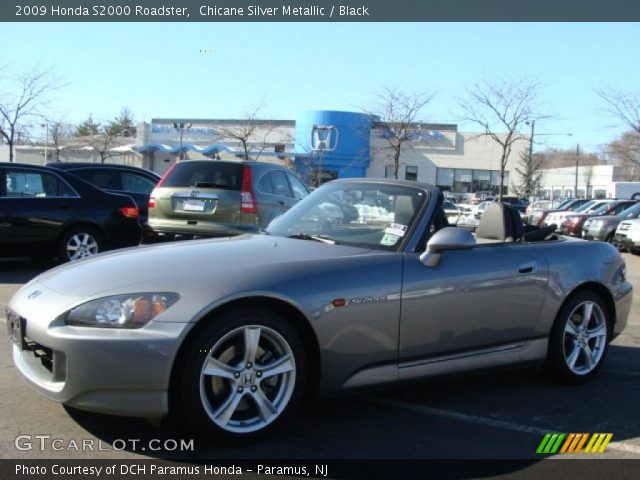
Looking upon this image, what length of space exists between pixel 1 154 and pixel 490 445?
64732mm

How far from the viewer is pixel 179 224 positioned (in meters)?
9.12

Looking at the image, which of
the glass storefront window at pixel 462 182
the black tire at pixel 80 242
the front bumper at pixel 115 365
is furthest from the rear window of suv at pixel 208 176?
the glass storefront window at pixel 462 182

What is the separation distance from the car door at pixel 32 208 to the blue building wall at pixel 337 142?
38709 millimetres

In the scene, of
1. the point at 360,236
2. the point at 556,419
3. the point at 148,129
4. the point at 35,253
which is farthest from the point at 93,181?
the point at 148,129

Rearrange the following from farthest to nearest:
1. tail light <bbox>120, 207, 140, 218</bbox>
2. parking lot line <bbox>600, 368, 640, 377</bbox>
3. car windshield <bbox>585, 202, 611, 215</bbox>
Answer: car windshield <bbox>585, 202, 611, 215</bbox> < tail light <bbox>120, 207, 140, 218</bbox> < parking lot line <bbox>600, 368, 640, 377</bbox>

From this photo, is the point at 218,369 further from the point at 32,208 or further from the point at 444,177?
the point at 444,177

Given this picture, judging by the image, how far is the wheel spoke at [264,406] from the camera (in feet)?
10.9

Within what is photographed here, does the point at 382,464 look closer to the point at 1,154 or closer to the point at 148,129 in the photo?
the point at 148,129

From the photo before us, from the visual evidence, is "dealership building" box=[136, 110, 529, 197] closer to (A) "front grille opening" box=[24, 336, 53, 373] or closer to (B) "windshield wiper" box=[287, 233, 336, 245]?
(B) "windshield wiper" box=[287, 233, 336, 245]

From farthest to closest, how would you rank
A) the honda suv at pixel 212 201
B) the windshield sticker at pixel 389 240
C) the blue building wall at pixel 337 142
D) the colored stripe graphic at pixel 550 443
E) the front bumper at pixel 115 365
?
the blue building wall at pixel 337 142
the honda suv at pixel 212 201
the windshield sticker at pixel 389 240
the colored stripe graphic at pixel 550 443
the front bumper at pixel 115 365

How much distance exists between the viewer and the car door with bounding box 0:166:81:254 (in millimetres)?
8625

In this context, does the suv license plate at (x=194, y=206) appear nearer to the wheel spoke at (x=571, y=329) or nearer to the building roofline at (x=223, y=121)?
the wheel spoke at (x=571, y=329)

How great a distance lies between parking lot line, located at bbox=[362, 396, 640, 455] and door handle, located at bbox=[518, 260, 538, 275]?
105cm

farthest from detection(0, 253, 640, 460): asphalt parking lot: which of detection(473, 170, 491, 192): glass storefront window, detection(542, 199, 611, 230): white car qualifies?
detection(473, 170, 491, 192): glass storefront window
